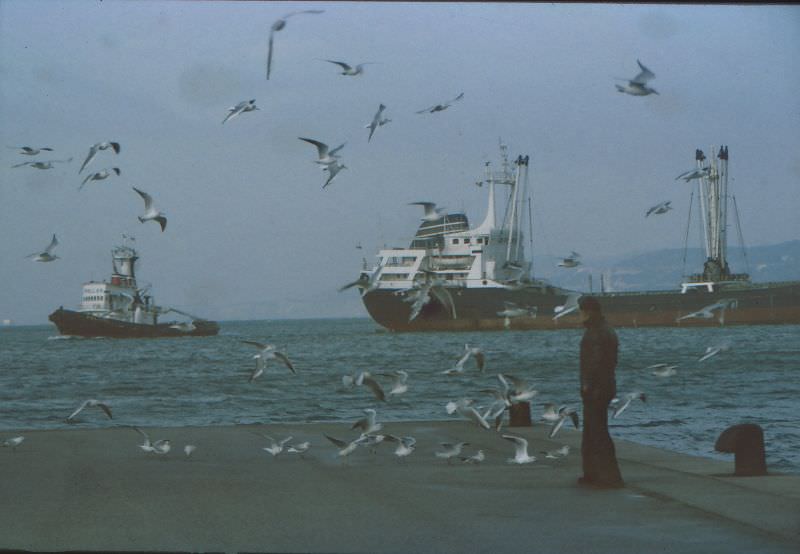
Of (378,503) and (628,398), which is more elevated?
(628,398)

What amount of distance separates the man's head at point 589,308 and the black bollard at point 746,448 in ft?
6.31

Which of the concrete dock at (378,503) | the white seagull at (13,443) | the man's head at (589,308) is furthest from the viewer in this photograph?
the white seagull at (13,443)

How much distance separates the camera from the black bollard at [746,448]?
1066 centimetres

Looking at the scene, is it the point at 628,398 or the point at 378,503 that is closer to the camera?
the point at 378,503

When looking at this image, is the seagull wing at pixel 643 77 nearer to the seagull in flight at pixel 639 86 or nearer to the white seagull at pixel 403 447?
the seagull in flight at pixel 639 86

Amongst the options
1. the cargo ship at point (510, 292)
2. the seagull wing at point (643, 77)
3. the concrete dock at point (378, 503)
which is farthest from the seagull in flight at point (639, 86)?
the cargo ship at point (510, 292)

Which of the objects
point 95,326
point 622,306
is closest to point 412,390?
point 622,306

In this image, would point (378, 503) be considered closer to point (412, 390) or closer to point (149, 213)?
point (149, 213)

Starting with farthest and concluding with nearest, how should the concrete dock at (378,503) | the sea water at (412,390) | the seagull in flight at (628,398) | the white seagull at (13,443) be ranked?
1. the sea water at (412,390)
2. the white seagull at (13,443)
3. the seagull in flight at (628,398)
4. the concrete dock at (378,503)

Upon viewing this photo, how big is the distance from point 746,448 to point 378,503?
3.49m

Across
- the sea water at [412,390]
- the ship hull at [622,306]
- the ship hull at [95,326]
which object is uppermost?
the ship hull at [622,306]

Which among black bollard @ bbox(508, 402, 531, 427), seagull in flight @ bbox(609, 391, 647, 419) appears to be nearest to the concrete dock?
seagull in flight @ bbox(609, 391, 647, 419)

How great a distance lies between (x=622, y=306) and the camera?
90.5 m

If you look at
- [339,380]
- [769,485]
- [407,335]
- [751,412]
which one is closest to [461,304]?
[407,335]
